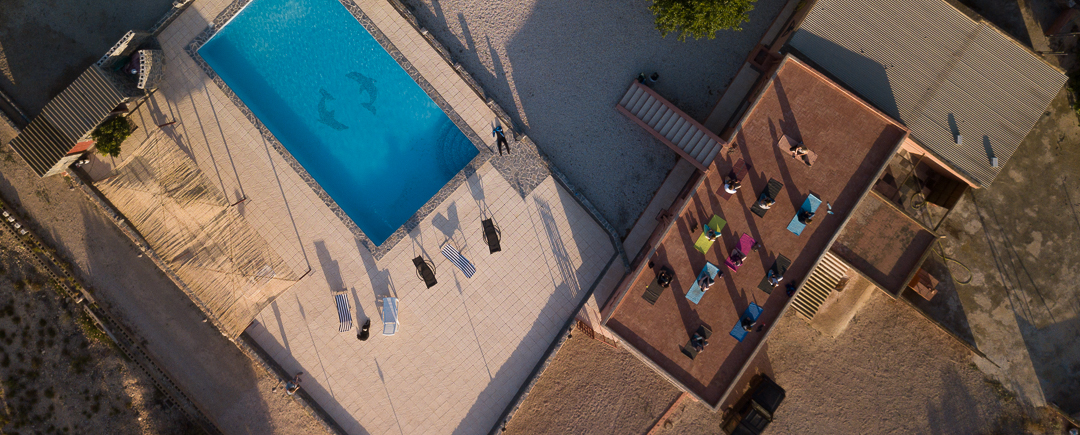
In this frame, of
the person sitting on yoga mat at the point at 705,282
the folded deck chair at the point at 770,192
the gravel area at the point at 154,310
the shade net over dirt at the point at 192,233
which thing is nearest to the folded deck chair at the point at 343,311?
the shade net over dirt at the point at 192,233

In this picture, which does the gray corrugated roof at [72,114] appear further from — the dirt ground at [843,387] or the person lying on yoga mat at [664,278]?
the person lying on yoga mat at [664,278]

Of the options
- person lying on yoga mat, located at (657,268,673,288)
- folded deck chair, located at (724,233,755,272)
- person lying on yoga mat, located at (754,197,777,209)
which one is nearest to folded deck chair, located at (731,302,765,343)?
folded deck chair, located at (724,233,755,272)

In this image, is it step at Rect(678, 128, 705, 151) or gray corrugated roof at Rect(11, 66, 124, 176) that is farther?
step at Rect(678, 128, 705, 151)

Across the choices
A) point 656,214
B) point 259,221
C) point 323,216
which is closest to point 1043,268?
point 656,214

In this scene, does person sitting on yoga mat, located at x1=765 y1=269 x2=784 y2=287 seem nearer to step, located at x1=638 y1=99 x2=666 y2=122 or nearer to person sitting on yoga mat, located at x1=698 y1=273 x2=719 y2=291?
person sitting on yoga mat, located at x1=698 y1=273 x2=719 y2=291

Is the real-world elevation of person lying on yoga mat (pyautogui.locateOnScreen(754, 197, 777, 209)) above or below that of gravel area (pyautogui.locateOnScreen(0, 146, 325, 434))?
above

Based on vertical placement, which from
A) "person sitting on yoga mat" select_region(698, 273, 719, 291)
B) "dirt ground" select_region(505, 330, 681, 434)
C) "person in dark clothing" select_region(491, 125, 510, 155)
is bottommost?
"dirt ground" select_region(505, 330, 681, 434)

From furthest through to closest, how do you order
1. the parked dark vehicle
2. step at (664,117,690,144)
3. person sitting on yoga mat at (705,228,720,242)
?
the parked dark vehicle < step at (664,117,690,144) < person sitting on yoga mat at (705,228,720,242)
